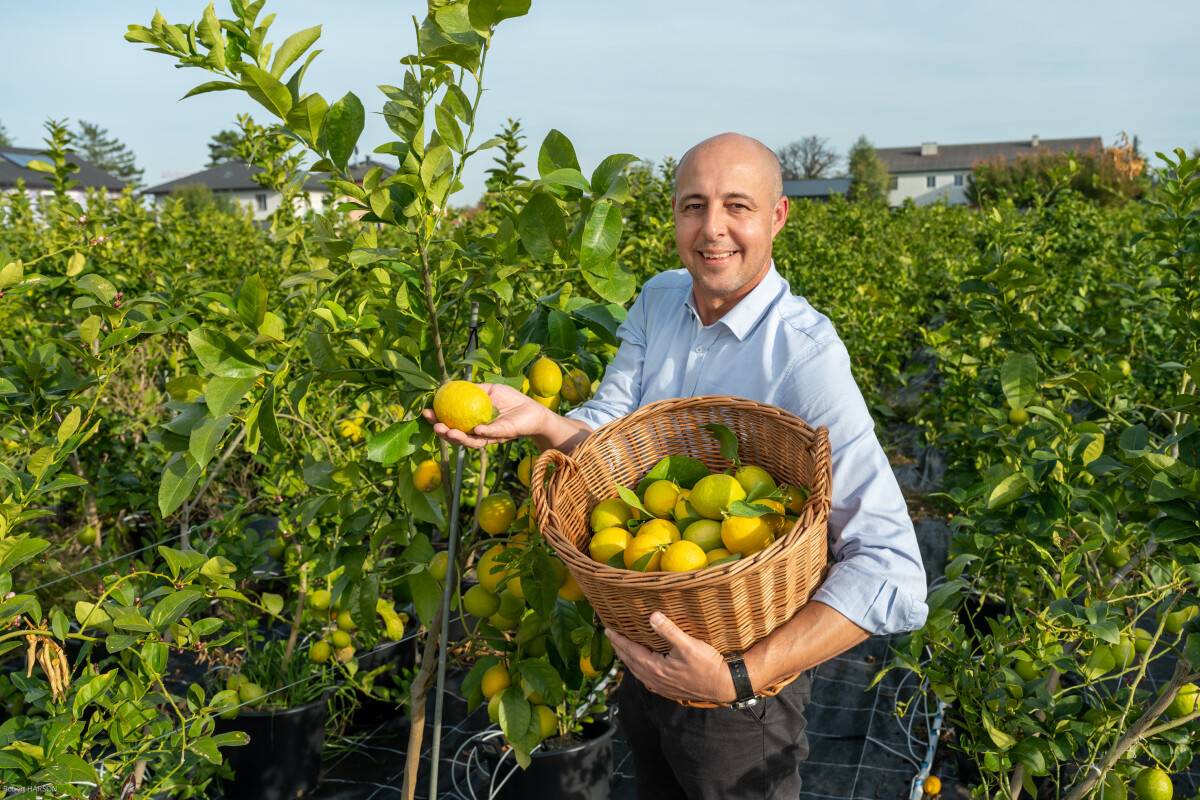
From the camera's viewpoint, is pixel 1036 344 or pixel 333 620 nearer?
pixel 1036 344

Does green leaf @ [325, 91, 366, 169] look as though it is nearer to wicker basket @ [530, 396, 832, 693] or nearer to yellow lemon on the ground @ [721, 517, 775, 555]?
wicker basket @ [530, 396, 832, 693]

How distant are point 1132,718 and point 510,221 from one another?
5.32ft

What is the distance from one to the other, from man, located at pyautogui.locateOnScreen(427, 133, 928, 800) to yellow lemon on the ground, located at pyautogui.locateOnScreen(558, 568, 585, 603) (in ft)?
0.55

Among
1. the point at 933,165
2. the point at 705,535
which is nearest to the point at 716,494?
the point at 705,535

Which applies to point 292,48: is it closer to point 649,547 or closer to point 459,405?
point 459,405

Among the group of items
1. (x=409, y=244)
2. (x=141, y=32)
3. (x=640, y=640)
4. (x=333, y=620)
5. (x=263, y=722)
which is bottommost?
(x=263, y=722)

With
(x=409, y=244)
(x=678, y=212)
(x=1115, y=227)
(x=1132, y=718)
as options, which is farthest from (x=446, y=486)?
(x=1115, y=227)

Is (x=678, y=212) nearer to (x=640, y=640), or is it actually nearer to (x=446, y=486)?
(x=446, y=486)

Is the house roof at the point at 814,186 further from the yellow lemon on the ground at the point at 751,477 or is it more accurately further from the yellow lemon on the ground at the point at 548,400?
the yellow lemon on the ground at the point at 751,477

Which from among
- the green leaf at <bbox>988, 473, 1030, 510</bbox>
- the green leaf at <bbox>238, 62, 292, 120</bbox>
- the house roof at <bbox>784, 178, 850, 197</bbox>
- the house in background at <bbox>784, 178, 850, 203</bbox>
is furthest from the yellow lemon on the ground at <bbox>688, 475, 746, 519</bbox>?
the house roof at <bbox>784, 178, 850, 197</bbox>

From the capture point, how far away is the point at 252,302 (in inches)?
43.0

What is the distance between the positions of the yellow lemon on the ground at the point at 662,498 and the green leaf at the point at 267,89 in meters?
0.82

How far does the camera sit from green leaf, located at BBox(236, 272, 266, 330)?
3.54 feet

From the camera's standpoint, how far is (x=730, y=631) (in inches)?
45.6
